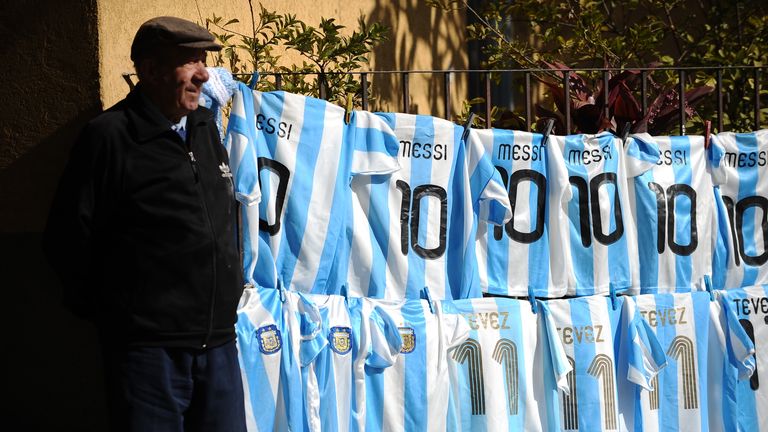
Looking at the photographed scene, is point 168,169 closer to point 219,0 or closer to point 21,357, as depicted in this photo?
point 21,357

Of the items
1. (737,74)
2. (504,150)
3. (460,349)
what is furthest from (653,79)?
(460,349)

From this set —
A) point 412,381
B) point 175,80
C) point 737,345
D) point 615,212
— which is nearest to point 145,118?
point 175,80

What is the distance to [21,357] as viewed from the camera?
4562 mm

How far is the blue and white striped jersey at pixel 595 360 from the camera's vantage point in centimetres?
480

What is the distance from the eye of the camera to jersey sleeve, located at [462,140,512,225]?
4.66 meters

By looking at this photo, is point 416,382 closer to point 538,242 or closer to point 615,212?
point 538,242

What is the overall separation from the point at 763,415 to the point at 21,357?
138 inches

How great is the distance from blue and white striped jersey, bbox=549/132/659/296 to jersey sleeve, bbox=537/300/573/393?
0.66 ft

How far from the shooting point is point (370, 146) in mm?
4516

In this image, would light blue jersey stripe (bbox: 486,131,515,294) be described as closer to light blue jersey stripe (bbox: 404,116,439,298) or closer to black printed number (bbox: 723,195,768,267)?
light blue jersey stripe (bbox: 404,116,439,298)

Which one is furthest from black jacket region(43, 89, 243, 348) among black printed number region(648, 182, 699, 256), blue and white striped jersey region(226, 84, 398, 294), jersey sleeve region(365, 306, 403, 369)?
black printed number region(648, 182, 699, 256)

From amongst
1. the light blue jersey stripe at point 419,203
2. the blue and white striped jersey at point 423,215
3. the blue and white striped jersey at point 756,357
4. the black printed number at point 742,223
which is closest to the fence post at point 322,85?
the blue and white striped jersey at point 423,215

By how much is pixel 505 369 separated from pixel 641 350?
0.67m

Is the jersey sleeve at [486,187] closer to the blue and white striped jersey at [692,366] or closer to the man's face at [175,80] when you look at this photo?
the blue and white striped jersey at [692,366]
